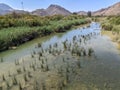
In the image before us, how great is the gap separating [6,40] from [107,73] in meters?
12.0

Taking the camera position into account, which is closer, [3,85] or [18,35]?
[3,85]

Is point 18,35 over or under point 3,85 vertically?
over

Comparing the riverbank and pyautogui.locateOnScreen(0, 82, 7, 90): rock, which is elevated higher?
the riverbank

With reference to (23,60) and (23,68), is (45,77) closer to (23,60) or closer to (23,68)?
(23,68)

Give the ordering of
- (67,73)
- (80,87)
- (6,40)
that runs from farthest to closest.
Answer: (6,40) < (67,73) < (80,87)

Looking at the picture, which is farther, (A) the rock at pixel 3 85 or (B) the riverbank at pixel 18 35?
(B) the riverbank at pixel 18 35

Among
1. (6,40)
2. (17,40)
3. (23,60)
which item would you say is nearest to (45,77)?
(23,60)

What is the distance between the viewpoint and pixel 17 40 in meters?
24.1

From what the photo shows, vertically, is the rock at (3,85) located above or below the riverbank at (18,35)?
below

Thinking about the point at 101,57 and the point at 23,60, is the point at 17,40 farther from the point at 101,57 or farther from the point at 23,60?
the point at 101,57

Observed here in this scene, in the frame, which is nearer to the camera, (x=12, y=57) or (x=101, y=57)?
(x=101, y=57)

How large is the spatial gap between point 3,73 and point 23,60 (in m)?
3.07

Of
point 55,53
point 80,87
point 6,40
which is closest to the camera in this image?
point 80,87

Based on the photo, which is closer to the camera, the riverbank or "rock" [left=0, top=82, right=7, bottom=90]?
"rock" [left=0, top=82, right=7, bottom=90]
